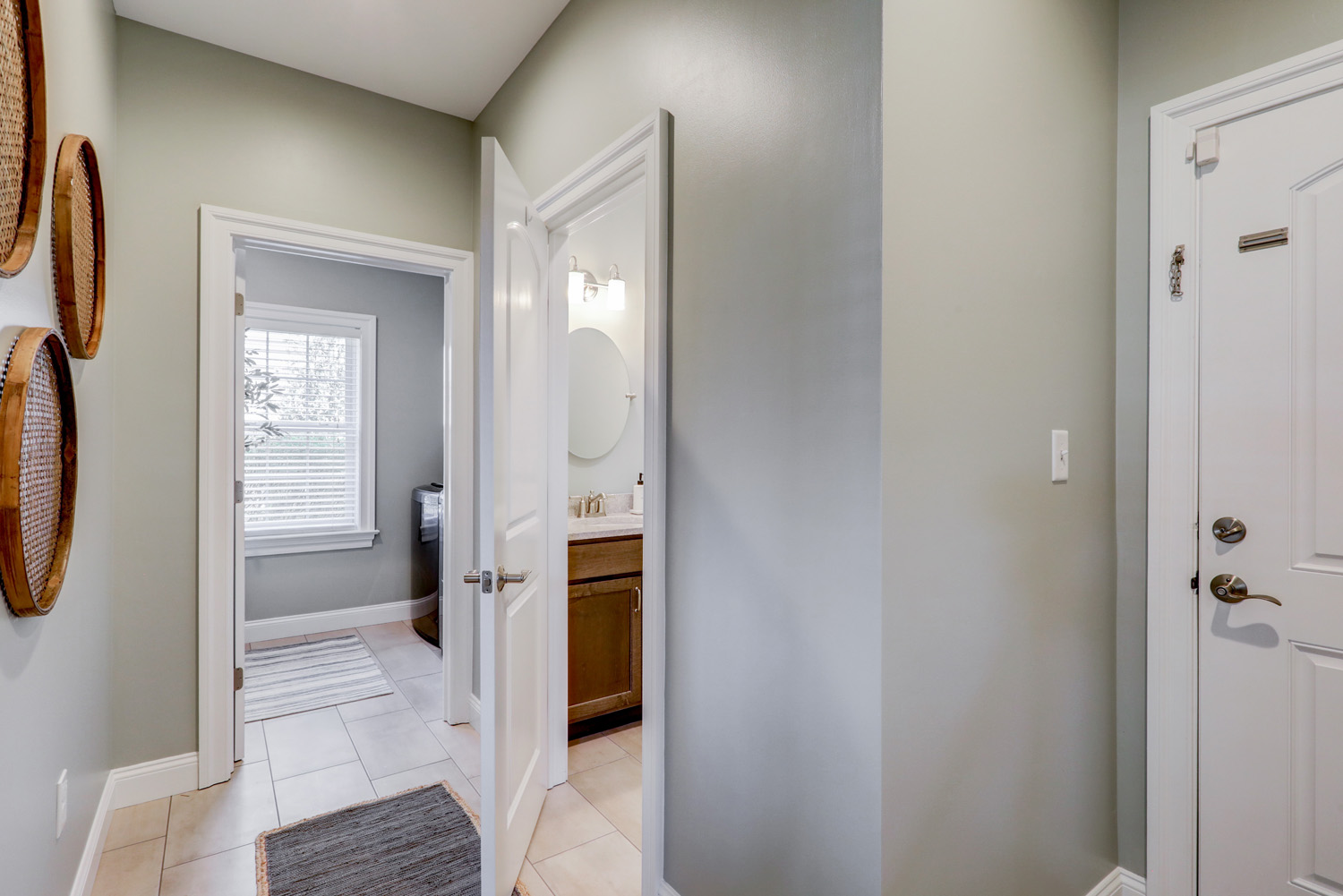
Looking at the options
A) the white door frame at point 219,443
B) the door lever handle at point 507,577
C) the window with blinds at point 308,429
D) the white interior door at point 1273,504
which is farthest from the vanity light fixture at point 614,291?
the white interior door at point 1273,504

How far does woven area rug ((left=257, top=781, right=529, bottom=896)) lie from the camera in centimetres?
183

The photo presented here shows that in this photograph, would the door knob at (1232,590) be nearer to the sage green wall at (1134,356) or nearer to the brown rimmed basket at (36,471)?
the sage green wall at (1134,356)

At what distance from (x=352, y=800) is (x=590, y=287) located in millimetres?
2388

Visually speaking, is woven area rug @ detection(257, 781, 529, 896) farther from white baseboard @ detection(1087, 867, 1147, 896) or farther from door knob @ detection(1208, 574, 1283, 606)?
door knob @ detection(1208, 574, 1283, 606)

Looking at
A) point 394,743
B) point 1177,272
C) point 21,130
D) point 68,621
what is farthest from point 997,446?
point 394,743

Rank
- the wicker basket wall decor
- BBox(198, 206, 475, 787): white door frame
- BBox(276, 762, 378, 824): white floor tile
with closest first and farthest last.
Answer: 1. the wicker basket wall decor
2. BBox(276, 762, 378, 824): white floor tile
3. BBox(198, 206, 475, 787): white door frame

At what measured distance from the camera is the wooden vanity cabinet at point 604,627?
2570 mm

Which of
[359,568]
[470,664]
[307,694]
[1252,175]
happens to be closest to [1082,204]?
[1252,175]

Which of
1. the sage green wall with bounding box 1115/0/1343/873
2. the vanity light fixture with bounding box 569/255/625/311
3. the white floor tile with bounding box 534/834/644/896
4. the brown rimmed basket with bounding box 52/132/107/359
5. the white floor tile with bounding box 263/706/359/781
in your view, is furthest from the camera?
the vanity light fixture with bounding box 569/255/625/311

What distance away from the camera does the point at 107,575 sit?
2.13 metres

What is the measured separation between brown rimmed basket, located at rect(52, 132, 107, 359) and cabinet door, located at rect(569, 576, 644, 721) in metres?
1.68

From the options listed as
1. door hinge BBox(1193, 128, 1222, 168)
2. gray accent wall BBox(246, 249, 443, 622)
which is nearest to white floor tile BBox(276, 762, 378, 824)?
gray accent wall BBox(246, 249, 443, 622)

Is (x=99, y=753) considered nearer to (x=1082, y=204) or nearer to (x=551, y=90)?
(x=551, y=90)

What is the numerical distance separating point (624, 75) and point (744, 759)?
180 cm
